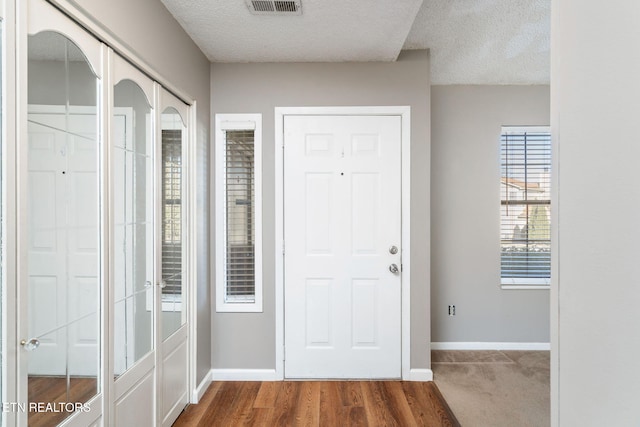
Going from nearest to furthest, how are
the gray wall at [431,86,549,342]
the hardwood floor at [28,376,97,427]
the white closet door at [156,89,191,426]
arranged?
the hardwood floor at [28,376,97,427] → the white closet door at [156,89,191,426] → the gray wall at [431,86,549,342]

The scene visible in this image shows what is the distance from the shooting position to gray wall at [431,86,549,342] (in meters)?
3.37

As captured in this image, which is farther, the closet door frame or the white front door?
the white front door

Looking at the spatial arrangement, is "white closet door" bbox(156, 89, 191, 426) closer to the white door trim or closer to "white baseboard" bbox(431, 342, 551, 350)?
the white door trim

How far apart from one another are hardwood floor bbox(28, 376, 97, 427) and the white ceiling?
1971 millimetres

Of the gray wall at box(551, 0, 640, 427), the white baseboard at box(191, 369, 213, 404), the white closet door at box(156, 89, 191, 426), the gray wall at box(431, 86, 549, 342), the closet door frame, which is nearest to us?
the gray wall at box(551, 0, 640, 427)

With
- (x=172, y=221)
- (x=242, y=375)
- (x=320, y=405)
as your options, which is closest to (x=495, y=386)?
(x=320, y=405)

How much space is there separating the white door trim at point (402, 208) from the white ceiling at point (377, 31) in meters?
0.40

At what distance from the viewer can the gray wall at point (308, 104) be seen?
2746mm

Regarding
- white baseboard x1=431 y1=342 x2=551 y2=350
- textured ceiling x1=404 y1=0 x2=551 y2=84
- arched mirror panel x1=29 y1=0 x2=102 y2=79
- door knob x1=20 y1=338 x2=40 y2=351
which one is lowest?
white baseboard x1=431 y1=342 x2=551 y2=350

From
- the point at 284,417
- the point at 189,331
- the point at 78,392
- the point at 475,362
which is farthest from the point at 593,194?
the point at 475,362

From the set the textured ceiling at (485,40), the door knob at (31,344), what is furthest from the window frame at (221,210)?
the door knob at (31,344)

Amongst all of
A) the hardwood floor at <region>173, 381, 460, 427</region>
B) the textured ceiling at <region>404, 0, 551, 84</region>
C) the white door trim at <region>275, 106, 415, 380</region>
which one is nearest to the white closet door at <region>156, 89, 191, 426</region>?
the hardwood floor at <region>173, 381, 460, 427</region>

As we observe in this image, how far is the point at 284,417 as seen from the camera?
89.2 inches

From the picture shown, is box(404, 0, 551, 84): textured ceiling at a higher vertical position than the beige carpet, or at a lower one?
higher
